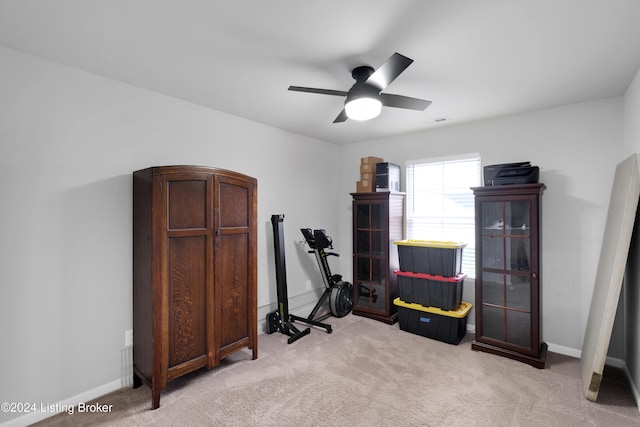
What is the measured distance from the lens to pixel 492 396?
2330 millimetres

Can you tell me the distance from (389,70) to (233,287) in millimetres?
2190

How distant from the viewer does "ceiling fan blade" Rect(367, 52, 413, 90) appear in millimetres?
1720

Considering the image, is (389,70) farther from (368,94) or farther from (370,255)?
(370,255)

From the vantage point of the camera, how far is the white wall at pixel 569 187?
9.52ft

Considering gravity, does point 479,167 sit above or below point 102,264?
above

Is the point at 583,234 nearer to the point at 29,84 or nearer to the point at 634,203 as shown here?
the point at 634,203

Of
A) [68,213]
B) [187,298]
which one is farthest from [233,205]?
[68,213]

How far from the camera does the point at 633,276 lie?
97.2 inches

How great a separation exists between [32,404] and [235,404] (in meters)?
1.37

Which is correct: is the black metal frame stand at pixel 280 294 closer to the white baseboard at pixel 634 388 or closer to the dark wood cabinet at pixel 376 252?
the dark wood cabinet at pixel 376 252

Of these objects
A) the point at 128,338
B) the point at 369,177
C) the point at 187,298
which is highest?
the point at 369,177

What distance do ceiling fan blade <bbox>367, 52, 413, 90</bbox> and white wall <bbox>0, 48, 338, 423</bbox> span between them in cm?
194

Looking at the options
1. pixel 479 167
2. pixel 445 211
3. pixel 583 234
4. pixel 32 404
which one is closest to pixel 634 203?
pixel 583 234

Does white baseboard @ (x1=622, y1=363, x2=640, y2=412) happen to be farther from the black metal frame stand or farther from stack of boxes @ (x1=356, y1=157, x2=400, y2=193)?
stack of boxes @ (x1=356, y1=157, x2=400, y2=193)
